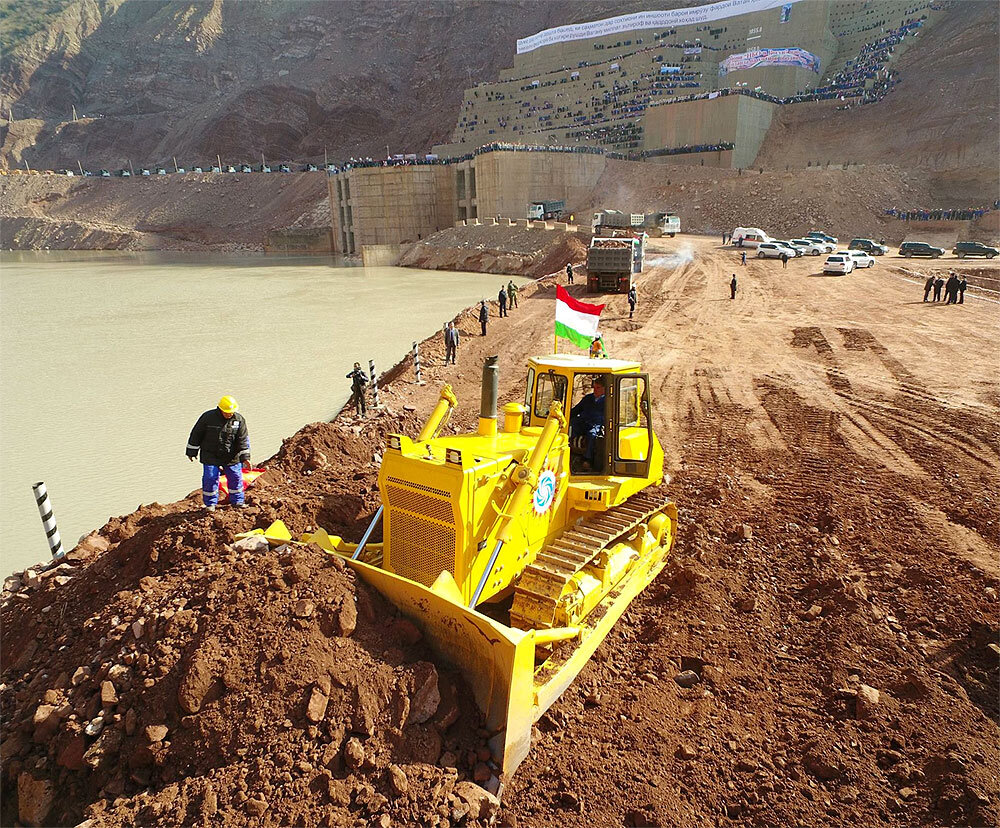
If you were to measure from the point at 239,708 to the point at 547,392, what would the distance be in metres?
3.65

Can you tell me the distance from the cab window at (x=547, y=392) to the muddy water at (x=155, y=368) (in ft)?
21.9

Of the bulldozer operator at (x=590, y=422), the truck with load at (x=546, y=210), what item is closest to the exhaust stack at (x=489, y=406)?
the bulldozer operator at (x=590, y=422)

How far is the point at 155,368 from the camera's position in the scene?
1753 cm

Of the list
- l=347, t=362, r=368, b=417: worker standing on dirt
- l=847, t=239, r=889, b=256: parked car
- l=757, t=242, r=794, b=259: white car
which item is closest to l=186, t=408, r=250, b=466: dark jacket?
l=347, t=362, r=368, b=417: worker standing on dirt

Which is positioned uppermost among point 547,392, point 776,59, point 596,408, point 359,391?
point 776,59

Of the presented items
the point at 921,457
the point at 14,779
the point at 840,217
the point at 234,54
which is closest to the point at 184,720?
the point at 14,779

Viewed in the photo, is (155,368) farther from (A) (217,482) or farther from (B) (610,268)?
(B) (610,268)

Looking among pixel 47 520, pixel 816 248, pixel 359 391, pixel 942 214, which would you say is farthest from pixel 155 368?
pixel 942 214

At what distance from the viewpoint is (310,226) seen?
73.1 metres

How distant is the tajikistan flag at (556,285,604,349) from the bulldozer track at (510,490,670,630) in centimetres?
177

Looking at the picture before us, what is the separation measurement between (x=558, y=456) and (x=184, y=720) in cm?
322

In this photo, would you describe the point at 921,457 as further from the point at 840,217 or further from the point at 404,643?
the point at 840,217

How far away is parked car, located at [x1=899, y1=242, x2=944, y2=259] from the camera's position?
32.9 meters

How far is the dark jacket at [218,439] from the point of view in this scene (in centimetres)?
589
